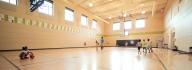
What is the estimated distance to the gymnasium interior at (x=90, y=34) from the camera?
4459mm

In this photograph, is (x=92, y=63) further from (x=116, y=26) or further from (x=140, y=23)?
(x=116, y=26)

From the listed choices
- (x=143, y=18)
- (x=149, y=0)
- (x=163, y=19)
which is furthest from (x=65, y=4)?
(x=163, y=19)

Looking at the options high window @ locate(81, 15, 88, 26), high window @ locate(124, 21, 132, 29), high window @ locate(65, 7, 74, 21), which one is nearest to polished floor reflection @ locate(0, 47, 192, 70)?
high window @ locate(65, 7, 74, 21)

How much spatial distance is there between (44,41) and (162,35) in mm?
16124

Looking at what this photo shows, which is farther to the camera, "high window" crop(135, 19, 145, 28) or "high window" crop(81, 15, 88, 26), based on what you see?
"high window" crop(135, 19, 145, 28)

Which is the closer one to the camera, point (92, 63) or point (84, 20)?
point (92, 63)

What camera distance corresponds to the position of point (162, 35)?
1891cm

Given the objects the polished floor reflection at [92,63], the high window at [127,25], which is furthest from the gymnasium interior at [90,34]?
the high window at [127,25]

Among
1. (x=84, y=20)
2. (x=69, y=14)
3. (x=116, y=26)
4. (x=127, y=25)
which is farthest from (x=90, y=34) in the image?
(x=127, y=25)

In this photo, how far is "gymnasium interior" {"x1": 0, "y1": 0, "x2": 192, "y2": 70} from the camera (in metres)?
4.46

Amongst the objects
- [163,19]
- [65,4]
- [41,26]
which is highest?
[65,4]

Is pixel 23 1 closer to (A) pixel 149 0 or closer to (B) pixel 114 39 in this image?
(A) pixel 149 0

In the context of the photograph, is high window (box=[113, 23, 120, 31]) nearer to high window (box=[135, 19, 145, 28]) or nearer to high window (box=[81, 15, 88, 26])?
high window (box=[135, 19, 145, 28])

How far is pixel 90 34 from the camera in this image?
19.2 meters
